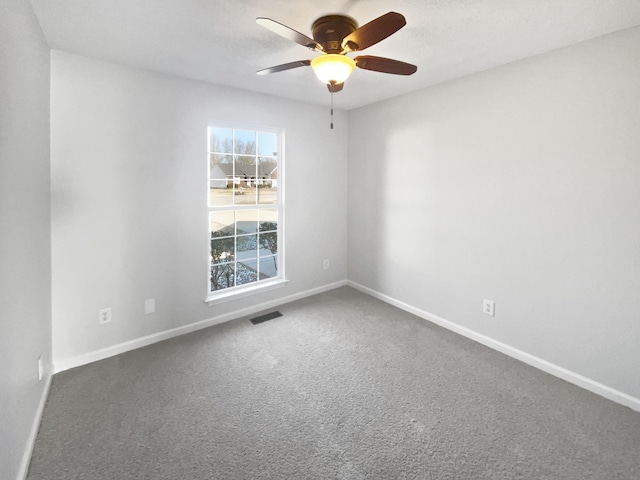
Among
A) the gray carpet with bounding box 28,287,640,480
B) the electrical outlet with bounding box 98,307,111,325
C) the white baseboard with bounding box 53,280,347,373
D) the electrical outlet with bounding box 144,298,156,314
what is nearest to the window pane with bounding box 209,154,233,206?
the electrical outlet with bounding box 144,298,156,314

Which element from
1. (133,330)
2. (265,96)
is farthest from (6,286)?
(265,96)

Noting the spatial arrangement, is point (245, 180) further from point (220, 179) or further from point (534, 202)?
point (534, 202)

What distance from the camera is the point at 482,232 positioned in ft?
9.39

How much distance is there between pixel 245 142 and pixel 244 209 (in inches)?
29.2

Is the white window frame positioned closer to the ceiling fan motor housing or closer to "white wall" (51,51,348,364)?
"white wall" (51,51,348,364)

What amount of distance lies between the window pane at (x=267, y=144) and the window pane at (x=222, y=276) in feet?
4.43

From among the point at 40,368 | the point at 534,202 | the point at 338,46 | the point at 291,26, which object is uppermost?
the point at 291,26

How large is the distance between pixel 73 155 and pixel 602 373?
4.25m

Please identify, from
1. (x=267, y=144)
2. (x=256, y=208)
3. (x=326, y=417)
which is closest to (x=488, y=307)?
(x=326, y=417)

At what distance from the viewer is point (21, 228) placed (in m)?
1.66

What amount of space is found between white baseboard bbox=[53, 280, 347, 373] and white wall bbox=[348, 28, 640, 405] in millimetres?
1568

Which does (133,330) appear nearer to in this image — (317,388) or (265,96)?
(317,388)

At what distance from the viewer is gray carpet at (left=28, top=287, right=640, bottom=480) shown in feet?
5.35

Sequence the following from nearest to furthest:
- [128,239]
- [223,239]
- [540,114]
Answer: [540,114] < [128,239] < [223,239]
